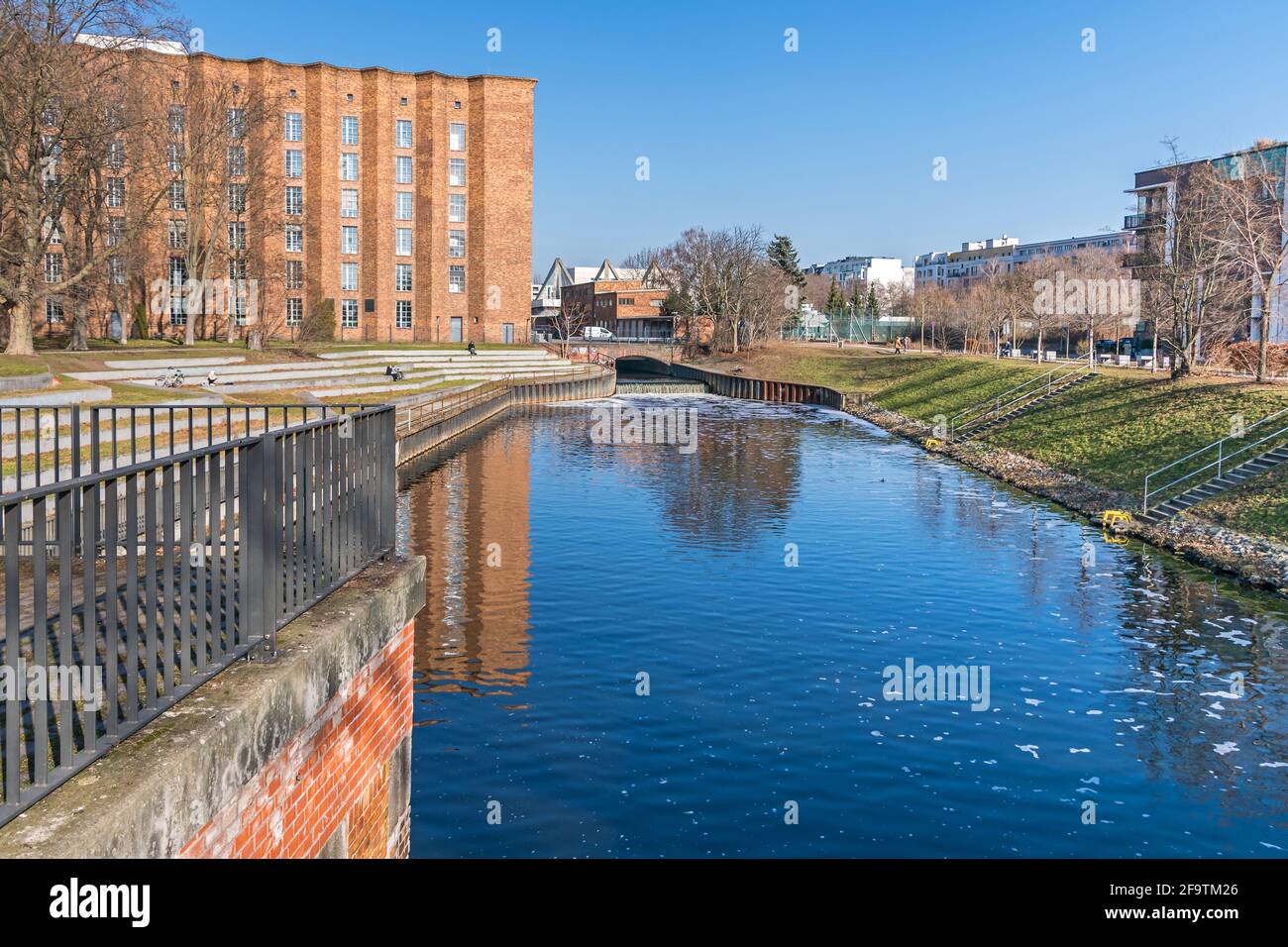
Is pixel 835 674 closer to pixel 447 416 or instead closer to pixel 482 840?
pixel 482 840

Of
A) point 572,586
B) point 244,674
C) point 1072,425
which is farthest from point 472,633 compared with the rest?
point 1072,425

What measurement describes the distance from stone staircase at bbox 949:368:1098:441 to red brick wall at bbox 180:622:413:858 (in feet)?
144

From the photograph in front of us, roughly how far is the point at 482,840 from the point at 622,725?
3554 mm

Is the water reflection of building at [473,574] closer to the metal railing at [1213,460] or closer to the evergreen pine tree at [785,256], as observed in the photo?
the metal railing at [1213,460]

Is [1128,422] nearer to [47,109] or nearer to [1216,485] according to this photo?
[1216,485]

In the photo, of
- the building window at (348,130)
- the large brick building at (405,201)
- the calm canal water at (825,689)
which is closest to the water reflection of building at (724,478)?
the calm canal water at (825,689)

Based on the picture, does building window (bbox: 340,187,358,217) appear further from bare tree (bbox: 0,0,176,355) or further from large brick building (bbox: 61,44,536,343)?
bare tree (bbox: 0,0,176,355)

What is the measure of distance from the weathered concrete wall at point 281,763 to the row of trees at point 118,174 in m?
34.4

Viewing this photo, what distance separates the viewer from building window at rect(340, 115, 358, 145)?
275ft

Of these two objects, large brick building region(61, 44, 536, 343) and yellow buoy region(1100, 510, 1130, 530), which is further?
large brick building region(61, 44, 536, 343)

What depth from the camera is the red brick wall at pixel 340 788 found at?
5.16m

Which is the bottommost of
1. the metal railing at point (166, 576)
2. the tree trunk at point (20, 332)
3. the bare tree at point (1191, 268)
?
the metal railing at point (166, 576)

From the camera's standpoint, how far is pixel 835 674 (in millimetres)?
16188

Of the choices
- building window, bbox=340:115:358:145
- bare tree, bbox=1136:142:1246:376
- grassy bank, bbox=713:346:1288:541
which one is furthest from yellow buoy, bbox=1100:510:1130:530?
building window, bbox=340:115:358:145
